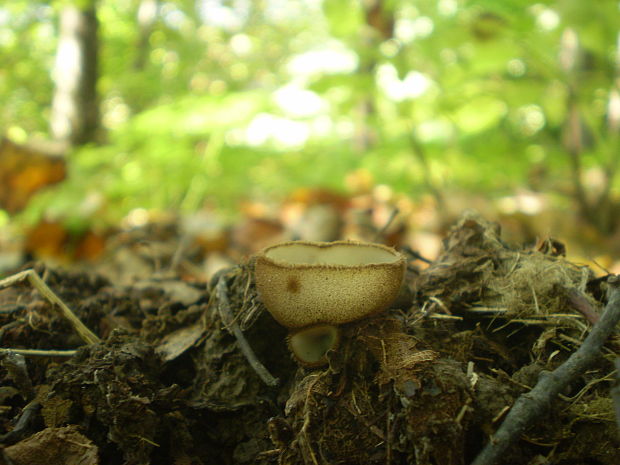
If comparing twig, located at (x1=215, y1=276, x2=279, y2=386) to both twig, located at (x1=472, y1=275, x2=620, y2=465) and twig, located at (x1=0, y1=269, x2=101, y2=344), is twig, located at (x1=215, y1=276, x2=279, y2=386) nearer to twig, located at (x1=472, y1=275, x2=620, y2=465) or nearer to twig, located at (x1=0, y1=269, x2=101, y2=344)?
twig, located at (x1=0, y1=269, x2=101, y2=344)

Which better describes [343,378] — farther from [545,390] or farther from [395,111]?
[395,111]

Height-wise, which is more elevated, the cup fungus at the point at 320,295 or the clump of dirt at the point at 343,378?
the cup fungus at the point at 320,295

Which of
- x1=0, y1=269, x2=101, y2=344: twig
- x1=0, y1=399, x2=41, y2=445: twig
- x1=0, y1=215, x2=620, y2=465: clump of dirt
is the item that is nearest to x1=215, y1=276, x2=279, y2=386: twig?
x1=0, y1=215, x2=620, y2=465: clump of dirt

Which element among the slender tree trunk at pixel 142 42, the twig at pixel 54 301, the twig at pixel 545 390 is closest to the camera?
the twig at pixel 545 390

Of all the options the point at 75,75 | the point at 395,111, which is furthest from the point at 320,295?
the point at 75,75

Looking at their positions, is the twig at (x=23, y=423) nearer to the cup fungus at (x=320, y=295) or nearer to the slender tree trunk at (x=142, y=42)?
the cup fungus at (x=320, y=295)

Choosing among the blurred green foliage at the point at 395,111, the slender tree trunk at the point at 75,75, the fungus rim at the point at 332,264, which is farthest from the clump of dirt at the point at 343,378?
the slender tree trunk at the point at 75,75
